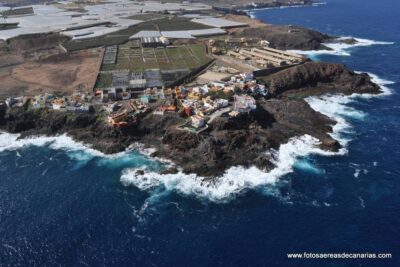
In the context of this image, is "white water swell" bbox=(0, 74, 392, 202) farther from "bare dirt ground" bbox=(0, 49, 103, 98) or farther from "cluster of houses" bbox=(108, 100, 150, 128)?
"bare dirt ground" bbox=(0, 49, 103, 98)

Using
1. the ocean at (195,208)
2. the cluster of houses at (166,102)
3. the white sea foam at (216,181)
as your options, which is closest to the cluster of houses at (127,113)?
the cluster of houses at (166,102)

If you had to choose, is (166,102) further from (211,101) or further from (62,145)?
(62,145)

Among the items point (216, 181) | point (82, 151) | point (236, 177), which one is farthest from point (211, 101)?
point (82, 151)

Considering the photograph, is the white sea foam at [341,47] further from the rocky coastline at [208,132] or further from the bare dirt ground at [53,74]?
the bare dirt ground at [53,74]

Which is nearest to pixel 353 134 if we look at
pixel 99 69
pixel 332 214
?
pixel 332 214

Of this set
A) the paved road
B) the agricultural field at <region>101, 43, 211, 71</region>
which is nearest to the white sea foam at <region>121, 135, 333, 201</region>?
the paved road

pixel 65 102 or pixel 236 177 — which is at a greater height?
pixel 65 102
